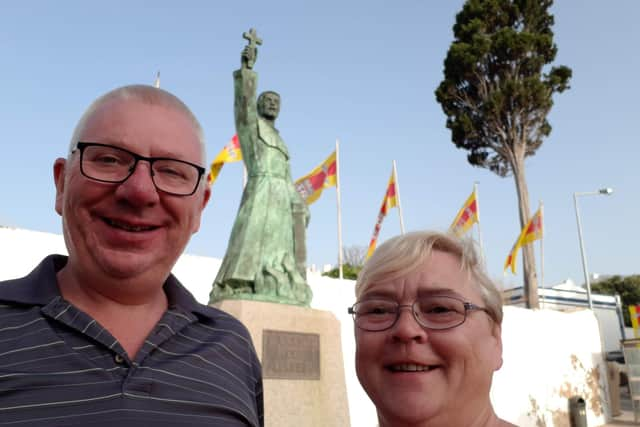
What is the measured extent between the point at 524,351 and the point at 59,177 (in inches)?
481

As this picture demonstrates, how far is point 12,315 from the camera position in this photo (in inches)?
43.7

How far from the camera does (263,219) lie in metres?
5.59

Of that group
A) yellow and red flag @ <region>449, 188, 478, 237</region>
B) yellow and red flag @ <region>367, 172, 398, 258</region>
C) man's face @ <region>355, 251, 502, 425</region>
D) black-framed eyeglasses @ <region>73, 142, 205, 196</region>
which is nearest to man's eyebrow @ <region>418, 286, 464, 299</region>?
man's face @ <region>355, 251, 502, 425</region>

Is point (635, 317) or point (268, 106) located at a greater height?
point (268, 106)

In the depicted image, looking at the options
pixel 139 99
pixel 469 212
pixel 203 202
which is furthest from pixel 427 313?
pixel 469 212

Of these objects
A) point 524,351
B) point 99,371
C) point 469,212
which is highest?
point 469,212

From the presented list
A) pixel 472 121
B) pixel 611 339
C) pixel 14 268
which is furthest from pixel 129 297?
pixel 611 339

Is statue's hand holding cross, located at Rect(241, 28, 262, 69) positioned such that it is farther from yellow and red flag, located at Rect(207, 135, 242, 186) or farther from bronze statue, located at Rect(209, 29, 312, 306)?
yellow and red flag, located at Rect(207, 135, 242, 186)

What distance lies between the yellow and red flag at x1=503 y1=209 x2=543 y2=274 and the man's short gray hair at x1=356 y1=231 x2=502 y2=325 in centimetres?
1307

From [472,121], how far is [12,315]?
55.9 feet

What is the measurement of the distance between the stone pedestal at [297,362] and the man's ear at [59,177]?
3.58 meters

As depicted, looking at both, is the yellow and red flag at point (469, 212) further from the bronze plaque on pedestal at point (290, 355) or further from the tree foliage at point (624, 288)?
the tree foliage at point (624, 288)

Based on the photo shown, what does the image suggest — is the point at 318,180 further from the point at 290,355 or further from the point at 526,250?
the point at 526,250

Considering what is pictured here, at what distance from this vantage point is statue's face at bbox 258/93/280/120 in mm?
5926
